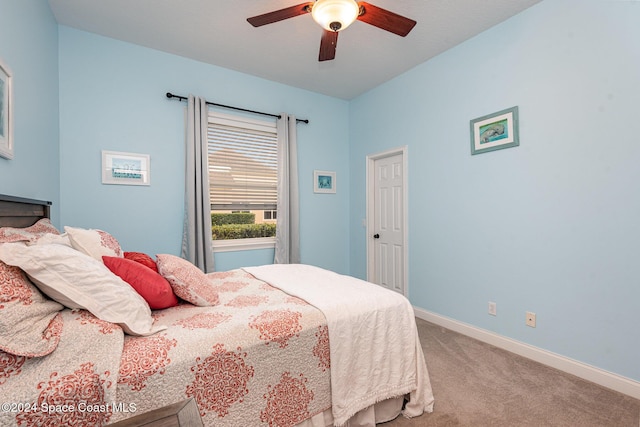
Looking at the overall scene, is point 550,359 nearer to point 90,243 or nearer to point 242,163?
point 90,243

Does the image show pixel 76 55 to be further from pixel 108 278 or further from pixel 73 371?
pixel 73 371

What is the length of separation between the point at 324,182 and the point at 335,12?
2.58 meters

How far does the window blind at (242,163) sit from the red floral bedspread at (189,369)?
6.87 ft

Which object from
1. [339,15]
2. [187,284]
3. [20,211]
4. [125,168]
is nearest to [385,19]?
[339,15]

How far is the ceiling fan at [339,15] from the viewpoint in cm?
181

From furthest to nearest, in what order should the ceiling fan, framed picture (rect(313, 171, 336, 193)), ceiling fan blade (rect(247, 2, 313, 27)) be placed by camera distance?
framed picture (rect(313, 171, 336, 193))
ceiling fan blade (rect(247, 2, 313, 27))
the ceiling fan

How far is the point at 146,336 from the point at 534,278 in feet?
9.07

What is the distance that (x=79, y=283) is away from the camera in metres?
1.15

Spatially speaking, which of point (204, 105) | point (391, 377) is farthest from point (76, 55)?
point (391, 377)

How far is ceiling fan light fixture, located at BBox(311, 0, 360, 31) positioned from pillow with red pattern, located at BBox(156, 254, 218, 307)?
5.69 ft

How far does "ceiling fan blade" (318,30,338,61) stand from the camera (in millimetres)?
2080

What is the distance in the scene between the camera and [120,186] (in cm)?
296

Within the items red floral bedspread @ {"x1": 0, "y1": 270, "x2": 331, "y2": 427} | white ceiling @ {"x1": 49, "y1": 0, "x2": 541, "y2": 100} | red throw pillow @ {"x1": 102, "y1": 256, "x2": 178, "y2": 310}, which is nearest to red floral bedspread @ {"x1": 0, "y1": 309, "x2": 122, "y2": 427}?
red floral bedspread @ {"x1": 0, "y1": 270, "x2": 331, "y2": 427}

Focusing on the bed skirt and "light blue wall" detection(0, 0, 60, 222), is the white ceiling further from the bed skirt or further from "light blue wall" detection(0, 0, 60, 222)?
the bed skirt
